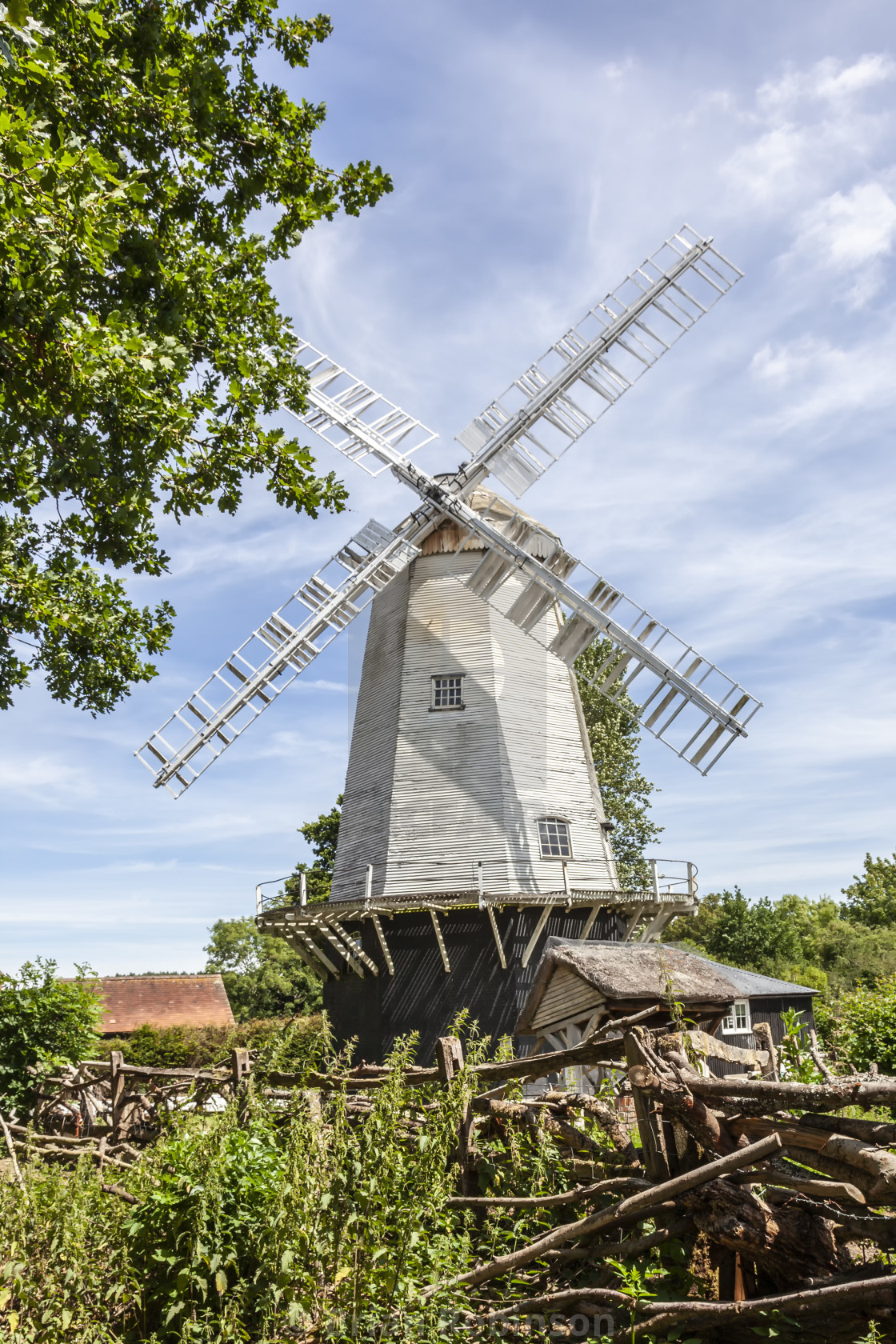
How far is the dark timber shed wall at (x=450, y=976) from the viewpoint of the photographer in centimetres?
1647

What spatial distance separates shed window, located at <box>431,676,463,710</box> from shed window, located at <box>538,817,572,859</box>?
288 centimetres

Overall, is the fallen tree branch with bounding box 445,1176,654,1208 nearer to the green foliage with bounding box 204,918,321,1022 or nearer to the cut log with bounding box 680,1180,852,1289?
the cut log with bounding box 680,1180,852,1289

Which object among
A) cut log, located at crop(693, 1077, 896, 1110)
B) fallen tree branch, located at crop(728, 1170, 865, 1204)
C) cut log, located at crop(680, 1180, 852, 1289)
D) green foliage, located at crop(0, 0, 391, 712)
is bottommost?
cut log, located at crop(680, 1180, 852, 1289)

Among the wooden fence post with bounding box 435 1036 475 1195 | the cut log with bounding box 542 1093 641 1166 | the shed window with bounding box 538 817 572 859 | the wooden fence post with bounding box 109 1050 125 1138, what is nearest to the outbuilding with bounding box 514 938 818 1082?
the cut log with bounding box 542 1093 641 1166

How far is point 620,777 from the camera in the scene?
33438 mm

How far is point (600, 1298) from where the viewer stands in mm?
4379

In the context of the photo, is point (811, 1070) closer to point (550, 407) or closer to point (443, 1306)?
point (443, 1306)

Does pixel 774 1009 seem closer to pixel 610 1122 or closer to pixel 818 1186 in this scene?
pixel 610 1122

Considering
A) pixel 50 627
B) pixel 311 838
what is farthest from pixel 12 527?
pixel 311 838

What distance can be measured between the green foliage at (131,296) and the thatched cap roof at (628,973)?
548 cm

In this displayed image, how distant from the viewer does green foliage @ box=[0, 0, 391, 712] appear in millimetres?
6035

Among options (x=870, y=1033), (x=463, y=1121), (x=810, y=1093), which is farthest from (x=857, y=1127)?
(x=870, y=1033)

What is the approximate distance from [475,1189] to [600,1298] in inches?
73.9

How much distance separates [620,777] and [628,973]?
2415 cm
